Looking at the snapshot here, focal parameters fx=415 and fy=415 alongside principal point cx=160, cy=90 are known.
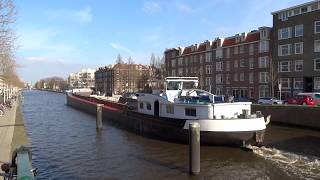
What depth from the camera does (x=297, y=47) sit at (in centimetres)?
6312

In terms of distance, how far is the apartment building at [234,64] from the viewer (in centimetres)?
7081

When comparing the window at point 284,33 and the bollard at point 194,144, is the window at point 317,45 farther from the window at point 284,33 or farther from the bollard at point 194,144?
the bollard at point 194,144

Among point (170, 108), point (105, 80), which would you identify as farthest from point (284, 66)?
point (105, 80)

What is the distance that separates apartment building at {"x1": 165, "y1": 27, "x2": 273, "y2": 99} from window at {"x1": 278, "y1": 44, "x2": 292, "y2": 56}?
217 centimetres

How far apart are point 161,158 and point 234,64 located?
5903 centimetres

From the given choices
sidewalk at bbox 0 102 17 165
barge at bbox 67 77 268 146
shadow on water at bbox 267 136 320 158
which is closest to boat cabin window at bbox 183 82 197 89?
barge at bbox 67 77 268 146

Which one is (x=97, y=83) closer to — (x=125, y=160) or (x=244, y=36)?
(x=244, y=36)

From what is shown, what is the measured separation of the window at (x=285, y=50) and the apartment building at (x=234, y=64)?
217cm

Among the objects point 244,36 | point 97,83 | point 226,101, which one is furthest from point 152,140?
point 97,83

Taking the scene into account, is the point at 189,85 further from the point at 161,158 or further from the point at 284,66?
the point at 284,66

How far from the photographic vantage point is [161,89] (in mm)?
30672

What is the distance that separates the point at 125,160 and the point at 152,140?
22.5ft

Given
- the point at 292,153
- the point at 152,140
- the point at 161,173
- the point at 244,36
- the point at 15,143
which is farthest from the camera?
the point at 244,36

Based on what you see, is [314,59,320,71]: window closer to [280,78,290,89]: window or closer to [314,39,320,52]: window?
[314,39,320,52]: window
